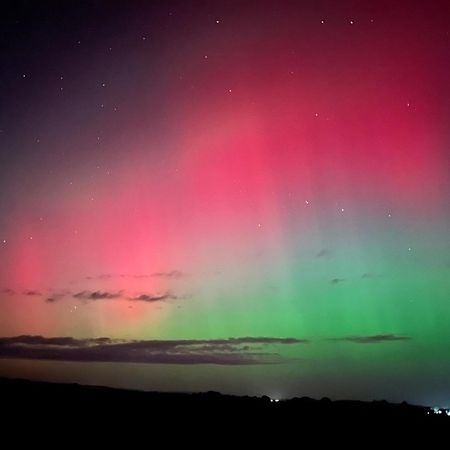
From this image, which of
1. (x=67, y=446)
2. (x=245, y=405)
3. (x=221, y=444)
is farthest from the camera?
(x=245, y=405)

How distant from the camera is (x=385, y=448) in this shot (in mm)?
23578

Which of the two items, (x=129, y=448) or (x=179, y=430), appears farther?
(x=179, y=430)

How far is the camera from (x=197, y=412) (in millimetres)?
29938

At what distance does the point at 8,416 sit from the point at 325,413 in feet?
48.3

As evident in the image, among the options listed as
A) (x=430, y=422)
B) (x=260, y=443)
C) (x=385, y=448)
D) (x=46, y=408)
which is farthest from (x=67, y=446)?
(x=430, y=422)

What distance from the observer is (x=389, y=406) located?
37500 mm

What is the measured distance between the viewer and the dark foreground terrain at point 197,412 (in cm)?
2675

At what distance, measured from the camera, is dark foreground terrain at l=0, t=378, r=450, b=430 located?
1053 inches

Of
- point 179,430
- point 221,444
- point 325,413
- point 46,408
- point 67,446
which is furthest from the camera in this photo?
point 325,413

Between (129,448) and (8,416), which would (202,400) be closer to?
(8,416)

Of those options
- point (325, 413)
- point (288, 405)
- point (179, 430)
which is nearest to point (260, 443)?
point (179, 430)

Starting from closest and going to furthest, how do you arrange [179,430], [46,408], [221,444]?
[221,444] → [179,430] → [46,408]

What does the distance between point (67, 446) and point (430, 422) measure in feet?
57.8

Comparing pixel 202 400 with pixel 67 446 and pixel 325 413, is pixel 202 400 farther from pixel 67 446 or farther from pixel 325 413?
pixel 67 446
